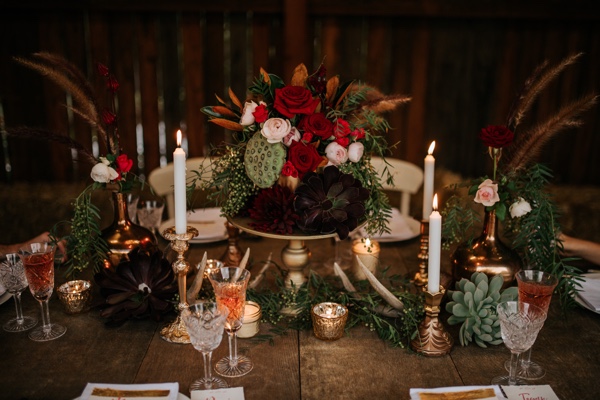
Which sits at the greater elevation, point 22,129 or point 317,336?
point 22,129

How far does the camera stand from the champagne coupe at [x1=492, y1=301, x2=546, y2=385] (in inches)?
43.9

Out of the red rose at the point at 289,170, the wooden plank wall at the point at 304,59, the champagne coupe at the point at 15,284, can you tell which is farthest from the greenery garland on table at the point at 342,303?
the wooden plank wall at the point at 304,59

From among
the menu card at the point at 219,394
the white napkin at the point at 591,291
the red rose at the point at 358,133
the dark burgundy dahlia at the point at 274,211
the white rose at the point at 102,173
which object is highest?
the red rose at the point at 358,133

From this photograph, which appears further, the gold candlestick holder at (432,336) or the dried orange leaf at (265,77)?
the dried orange leaf at (265,77)

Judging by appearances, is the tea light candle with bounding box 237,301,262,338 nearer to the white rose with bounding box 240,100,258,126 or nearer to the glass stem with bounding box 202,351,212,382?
the glass stem with bounding box 202,351,212,382

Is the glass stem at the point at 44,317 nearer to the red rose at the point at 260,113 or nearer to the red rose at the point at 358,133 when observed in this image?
the red rose at the point at 260,113

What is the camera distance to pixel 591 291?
149 centimetres

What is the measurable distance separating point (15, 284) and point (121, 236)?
0.94 ft

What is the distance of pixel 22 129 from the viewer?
1421mm

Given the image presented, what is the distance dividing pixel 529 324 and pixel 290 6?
8.00 ft

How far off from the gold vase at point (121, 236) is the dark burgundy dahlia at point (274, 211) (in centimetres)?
32

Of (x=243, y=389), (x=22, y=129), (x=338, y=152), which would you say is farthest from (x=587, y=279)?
(x=22, y=129)

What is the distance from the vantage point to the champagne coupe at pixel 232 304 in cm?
116

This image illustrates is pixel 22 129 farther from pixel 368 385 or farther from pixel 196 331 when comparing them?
pixel 368 385
